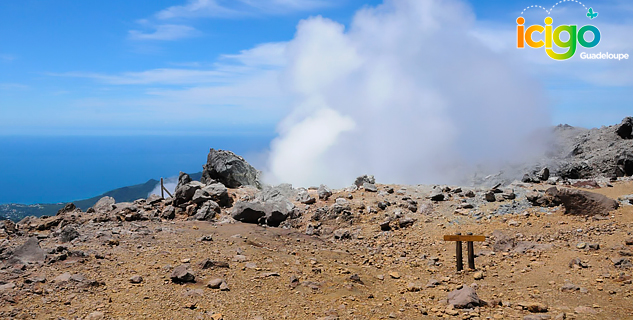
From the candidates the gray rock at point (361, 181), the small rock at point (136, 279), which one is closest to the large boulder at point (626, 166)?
the gray rock at point (361, 181)

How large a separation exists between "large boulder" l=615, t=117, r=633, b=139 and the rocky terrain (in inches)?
429

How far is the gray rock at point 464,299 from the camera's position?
28.2 ft

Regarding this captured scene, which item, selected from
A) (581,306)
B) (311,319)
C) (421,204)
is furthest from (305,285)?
(421,204)

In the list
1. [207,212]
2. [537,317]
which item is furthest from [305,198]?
[537,317]

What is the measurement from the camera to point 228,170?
78.2ft

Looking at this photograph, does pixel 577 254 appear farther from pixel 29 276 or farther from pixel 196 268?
pixel 29 276

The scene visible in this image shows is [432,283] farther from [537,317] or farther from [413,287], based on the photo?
[537,317]

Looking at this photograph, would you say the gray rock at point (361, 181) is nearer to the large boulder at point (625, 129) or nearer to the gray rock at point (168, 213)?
the gray rock at point (168, 213)

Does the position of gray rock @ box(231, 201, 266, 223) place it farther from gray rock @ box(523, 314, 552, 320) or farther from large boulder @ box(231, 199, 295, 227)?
gray rock @ box(523, 314, 552, 320)

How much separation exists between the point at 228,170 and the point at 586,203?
16.8m

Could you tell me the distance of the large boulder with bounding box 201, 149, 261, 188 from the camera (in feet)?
78.3

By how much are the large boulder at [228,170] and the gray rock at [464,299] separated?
54.4 feet

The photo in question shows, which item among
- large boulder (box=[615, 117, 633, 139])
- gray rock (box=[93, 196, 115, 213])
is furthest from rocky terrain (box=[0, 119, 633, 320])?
large boulder (box=[615, 117, 633, 139])

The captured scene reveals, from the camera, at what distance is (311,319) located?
A: 27.0 feet
